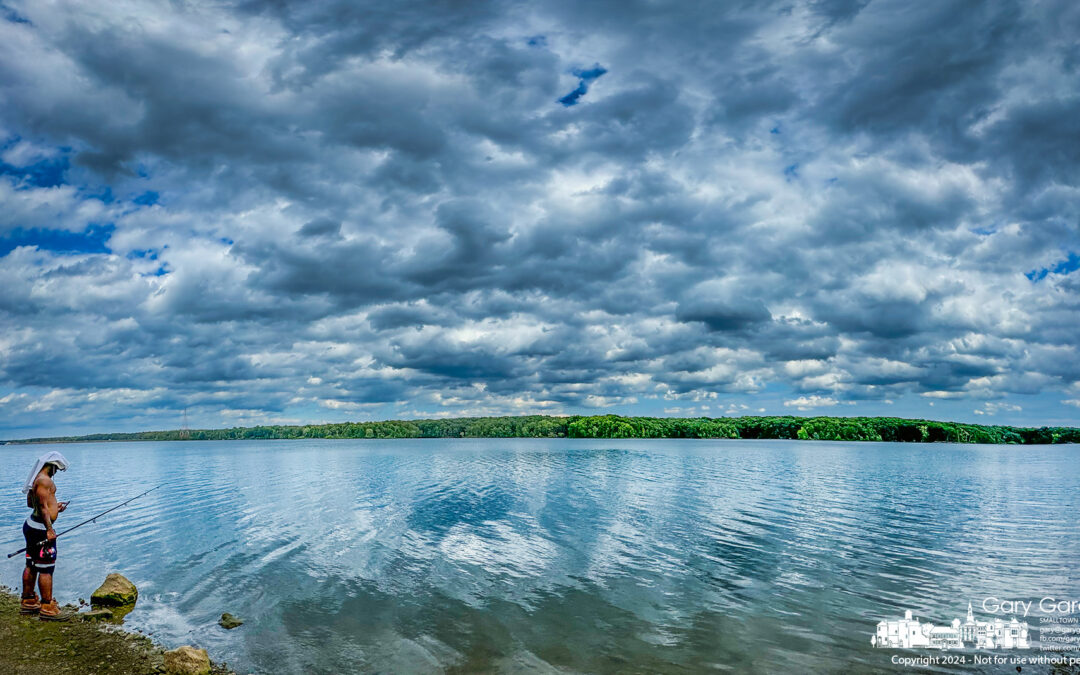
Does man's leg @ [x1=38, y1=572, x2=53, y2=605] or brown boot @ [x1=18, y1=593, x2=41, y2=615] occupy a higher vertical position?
man's leg @ [x1=38, y1=572, x2=53, y2=605]

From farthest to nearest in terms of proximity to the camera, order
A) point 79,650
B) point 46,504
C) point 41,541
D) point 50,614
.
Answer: point 41,541, point 50,614, point 46,504, point 79,650

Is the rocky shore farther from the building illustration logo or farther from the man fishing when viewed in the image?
the building illustration logo

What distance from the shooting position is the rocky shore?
1264cm

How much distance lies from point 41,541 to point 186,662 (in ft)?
26.8

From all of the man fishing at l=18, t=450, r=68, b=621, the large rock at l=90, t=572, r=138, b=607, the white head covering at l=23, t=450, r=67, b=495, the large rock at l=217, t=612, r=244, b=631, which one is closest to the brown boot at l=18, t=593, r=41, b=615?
the man fishing at l=18, t=450, r=68, b=621

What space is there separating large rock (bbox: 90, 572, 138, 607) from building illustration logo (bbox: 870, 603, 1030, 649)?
22.9 m

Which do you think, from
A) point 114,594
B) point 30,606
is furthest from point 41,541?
point 114,594

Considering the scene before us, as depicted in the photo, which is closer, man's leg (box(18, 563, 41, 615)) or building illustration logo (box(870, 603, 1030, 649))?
building illustration logo (box(870, 603, 1030, 649))

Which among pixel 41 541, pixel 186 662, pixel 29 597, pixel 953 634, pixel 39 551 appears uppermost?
pixel 41 541

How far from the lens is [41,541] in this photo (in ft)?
54.3

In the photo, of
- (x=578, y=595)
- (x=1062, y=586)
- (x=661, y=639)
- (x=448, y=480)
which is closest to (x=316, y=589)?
(x=578, y=595)

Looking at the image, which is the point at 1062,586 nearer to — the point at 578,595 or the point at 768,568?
the point at 768,568

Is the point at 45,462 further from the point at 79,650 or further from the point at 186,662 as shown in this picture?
the point at 186,662

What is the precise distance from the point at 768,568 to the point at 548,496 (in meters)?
26.9
